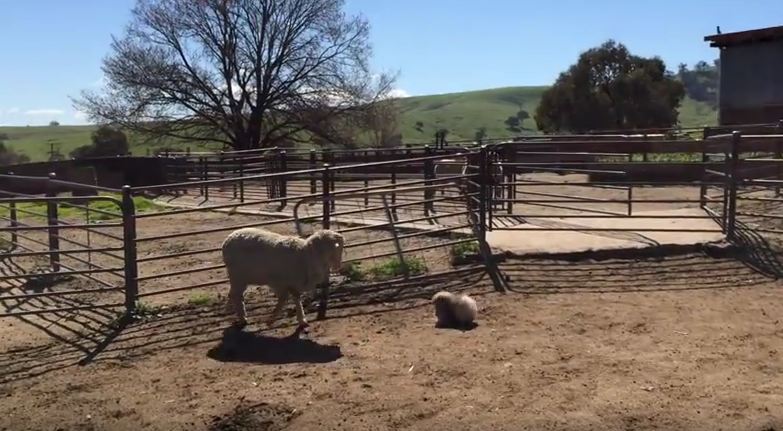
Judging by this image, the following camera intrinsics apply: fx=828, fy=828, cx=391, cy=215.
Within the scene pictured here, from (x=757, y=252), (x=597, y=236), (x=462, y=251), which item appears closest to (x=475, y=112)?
(x=597, y=236)

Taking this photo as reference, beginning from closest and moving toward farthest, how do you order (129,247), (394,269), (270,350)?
Answer: 1. (270,350)
2. (129,247)
3. (394,269)

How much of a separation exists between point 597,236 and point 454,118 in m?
97.7

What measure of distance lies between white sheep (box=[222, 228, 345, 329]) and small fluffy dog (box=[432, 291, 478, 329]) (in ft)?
3.29

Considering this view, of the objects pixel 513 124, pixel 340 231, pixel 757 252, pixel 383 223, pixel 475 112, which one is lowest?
pixel 757 252

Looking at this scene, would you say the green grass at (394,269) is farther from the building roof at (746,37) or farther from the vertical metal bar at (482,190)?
the building roof at (746,37)

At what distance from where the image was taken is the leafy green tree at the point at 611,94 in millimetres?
40406

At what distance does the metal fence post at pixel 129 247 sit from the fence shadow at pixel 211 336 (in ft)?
0.78

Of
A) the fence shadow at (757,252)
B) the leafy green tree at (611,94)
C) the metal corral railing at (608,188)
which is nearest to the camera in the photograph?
the fence shadow at (757,252)

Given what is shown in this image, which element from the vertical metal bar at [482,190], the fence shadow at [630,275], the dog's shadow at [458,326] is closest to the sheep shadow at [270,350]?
the dog's shadow at [458,326]

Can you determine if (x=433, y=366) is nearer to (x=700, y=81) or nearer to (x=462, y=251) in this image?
(x=462, y=251)

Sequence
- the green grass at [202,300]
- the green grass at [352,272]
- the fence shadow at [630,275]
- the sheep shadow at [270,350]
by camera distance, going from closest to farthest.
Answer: the sheep shadow at [270,350], the green grass at [202,300], the fence shadow at [630,275], the green grass at [352,272]

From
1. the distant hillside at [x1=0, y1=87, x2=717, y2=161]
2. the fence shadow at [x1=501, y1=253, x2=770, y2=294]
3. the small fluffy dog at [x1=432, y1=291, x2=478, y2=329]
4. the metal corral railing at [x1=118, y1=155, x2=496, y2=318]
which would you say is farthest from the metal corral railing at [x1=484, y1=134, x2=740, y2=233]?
the distant hillside at [x1=0, y1=87, x2=717, y2=161]

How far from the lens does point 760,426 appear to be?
15.9ft

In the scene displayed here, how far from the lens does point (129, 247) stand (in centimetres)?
766
